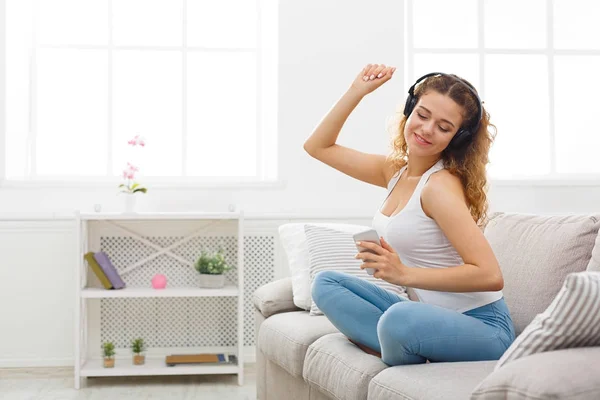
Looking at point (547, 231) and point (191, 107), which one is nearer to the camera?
point (547, 231)

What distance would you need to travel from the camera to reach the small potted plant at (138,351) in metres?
3.89

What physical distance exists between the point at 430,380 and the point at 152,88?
3.02 meters

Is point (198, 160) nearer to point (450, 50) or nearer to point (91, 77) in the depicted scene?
point (91, 77)

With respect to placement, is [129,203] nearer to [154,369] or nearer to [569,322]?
[154,369]

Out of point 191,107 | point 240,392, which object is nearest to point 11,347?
point 240,392

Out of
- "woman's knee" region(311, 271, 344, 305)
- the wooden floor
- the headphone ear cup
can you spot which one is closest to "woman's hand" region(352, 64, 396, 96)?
the headphone ear cup

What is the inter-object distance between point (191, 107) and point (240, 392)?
1645 mm

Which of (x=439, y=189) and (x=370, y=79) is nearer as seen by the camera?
(x=439, y=189)

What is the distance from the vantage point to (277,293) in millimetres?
3090

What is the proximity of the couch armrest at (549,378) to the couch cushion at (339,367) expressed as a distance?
59cm

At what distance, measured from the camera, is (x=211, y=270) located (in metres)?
3.87

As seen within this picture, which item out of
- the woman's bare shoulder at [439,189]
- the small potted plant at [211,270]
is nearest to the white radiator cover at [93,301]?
the small potted plant at [211,270]

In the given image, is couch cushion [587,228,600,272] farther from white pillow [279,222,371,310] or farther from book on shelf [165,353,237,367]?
book on shelf [165,353,237,367]

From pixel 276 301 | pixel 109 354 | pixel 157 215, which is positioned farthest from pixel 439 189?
pixel 109 354
